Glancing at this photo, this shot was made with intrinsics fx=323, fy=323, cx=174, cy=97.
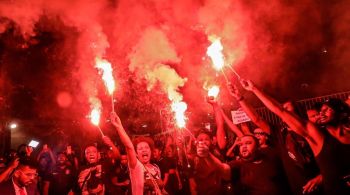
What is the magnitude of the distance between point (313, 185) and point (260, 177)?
648mm

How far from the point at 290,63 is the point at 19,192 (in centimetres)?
1163

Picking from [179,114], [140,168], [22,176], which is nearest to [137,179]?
[140,168]

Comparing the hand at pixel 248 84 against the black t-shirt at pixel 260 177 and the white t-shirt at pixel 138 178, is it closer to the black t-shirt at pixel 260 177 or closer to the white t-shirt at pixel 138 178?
the black t-shirt at pixel 260 177

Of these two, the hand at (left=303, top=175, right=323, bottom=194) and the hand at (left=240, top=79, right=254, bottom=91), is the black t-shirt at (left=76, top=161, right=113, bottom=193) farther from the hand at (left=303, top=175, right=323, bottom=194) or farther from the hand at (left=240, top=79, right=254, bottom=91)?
the hand at (left=303, top=175, right=323, bottom=194)

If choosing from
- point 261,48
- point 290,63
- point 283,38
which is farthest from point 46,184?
point 290,63

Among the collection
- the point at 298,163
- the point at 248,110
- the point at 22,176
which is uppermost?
the point at 248,110

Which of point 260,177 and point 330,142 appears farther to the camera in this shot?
point 260,177

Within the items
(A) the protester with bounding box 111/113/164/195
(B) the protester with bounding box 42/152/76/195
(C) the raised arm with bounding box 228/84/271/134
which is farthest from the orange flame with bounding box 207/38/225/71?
(B) the protester with bounding box 42/152/76/195

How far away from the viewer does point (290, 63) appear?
1327cm

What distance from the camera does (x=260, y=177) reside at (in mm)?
4074

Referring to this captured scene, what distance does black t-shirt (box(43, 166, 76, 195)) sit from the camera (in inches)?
215

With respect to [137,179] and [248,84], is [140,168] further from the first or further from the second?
[248,84]

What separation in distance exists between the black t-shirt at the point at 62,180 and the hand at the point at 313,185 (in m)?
3.55

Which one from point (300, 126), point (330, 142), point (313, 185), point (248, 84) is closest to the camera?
point (330, 142)
